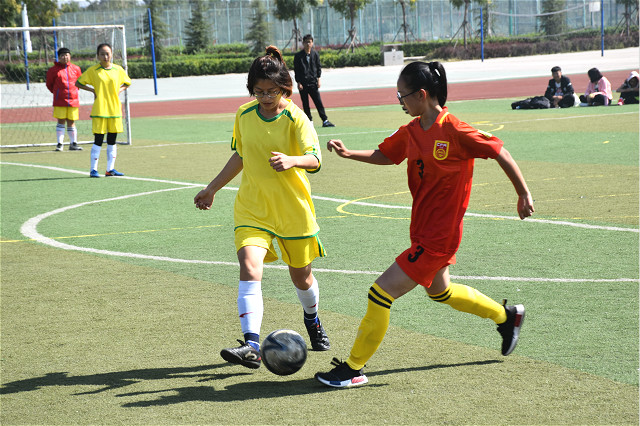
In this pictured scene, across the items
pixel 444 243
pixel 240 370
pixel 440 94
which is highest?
pixel 440 94

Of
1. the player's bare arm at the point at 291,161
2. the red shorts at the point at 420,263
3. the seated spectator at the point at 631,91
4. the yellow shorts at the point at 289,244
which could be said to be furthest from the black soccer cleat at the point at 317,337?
the seated spectator at the point at 631,91

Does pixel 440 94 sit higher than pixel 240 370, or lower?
higher

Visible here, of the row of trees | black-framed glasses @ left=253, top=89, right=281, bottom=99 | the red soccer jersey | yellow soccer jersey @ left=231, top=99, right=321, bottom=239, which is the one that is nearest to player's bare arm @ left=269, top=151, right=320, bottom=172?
yellow soccer jersey @ left=231, top=99, right=321, bottom=239

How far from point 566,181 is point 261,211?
7.48 metres

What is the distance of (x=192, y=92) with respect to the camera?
4191 cm

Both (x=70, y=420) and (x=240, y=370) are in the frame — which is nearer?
(x=70, y=420)

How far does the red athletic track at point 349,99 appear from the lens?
1198 inches

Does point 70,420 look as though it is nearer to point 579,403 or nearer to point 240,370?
point 240,370

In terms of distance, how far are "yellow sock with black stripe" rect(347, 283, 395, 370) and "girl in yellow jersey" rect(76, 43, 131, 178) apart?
10.2 metres

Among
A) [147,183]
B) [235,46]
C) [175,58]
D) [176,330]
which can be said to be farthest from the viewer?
[235,46]

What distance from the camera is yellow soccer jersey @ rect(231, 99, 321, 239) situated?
515 centimetres

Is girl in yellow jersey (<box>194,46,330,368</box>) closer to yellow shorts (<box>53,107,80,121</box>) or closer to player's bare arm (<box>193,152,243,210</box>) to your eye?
player's bare arm (<box>193,152,243,210</box>)

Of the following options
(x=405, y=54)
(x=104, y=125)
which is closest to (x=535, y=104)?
(x=104, y=125)

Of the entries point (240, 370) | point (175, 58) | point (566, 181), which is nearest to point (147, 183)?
point (566, 181)
